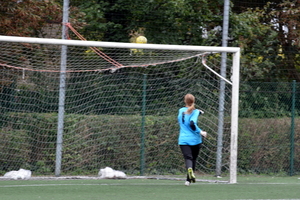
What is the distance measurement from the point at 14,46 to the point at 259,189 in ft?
16.3

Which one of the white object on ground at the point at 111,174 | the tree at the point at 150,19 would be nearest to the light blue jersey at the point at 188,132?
the white object on ground at the point at 111,174

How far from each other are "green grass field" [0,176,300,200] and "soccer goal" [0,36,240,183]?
1.12 meters

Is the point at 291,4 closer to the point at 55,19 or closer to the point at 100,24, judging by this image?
the point at 100,24

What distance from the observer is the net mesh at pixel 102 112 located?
9.73m

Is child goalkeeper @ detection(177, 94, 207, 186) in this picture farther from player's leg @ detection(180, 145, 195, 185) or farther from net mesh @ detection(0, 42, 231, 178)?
net mesh @ detection(0, 42, 231, 178)

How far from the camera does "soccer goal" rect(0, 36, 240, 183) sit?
9.72 meters

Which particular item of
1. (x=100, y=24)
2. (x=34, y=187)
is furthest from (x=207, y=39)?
(x=34, y=187)

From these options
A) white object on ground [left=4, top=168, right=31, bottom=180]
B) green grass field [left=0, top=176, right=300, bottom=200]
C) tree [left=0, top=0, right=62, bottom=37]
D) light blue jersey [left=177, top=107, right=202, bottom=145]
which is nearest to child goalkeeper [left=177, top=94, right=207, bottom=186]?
light blue jersey [left=177, top=107, right=202, bottom=145]

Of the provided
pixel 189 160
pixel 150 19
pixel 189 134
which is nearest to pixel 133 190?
pixel 189 160

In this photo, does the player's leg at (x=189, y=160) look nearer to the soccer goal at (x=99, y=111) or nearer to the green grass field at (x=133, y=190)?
the green grass field at (x=133, y=190)

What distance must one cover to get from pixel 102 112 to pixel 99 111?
2.6 inches

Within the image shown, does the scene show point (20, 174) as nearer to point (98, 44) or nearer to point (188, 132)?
point (98, 44)

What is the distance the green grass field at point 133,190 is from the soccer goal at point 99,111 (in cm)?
112

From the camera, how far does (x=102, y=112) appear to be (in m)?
10.3
